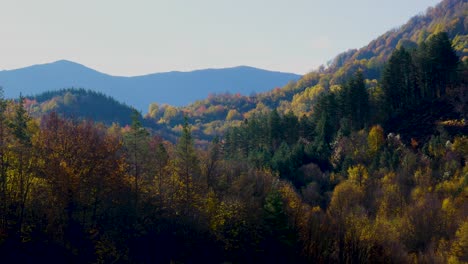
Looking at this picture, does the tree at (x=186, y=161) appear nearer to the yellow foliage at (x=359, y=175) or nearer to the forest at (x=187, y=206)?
the forest at (x=187, y=206)

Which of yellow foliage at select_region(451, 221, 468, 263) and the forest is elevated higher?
the forest

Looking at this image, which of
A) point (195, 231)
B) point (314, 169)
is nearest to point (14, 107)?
point (195, 231)

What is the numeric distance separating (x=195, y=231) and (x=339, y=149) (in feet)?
162

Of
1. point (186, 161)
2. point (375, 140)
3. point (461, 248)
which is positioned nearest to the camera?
point (461, 248)

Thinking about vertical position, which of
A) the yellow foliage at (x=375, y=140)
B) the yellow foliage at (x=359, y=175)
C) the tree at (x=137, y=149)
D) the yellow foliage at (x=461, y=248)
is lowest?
the yellow foliage at (x=461, y=248)

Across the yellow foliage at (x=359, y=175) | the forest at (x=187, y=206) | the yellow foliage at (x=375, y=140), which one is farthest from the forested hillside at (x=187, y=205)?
the yellow foliage at (x=375, y=140)

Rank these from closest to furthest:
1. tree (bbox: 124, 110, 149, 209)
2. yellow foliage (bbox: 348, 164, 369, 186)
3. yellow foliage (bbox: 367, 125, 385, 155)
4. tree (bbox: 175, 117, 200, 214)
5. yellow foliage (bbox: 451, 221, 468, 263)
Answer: tree (bbox: 124, 110, 149, 209) → yellow foliage (bbox: 451, 221, 468, 263) → tree (bbox: 175, 117, 200, 214) → yellow foliage (bbox: 348, 164, 369, 186) → yellow foliage (bbox: 367, 125, 385, 155)

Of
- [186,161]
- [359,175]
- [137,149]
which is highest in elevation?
[137,149]

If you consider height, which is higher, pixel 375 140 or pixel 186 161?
pixel 186 161

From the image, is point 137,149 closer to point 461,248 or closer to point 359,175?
point 461,248

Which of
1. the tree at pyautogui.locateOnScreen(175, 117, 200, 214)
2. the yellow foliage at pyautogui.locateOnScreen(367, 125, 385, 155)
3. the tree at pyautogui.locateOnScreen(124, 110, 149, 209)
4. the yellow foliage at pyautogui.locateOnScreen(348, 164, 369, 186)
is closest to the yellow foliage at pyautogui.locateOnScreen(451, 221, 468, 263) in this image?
the yellow foliage at pyautogui.locateOnScreen(348, 164, 369, 186)

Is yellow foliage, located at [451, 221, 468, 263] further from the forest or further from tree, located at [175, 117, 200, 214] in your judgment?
tree, located at [175, 117, 200, 214]

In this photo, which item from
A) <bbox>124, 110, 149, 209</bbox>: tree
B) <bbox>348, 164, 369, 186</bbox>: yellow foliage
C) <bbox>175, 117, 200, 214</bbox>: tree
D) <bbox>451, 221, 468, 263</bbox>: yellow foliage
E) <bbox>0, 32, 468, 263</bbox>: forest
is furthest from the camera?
<bbox>348, 164, 369, 186</bbox>: yellow foliage

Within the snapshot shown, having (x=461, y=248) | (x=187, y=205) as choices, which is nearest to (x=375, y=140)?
(x=461, y=248)
